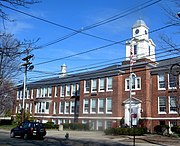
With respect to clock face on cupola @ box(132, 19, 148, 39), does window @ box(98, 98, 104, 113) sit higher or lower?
lower

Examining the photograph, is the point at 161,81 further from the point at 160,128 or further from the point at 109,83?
the point at 109,83

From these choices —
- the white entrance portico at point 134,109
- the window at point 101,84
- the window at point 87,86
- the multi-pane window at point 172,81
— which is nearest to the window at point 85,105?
the window at point 87,86

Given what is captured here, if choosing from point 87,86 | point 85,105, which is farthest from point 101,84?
point 85,105

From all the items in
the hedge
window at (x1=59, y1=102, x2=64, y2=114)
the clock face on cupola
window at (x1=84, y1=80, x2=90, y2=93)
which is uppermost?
the clock face on cupola

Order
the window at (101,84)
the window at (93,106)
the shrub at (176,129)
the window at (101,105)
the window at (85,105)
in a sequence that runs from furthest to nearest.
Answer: the window at (85,105) → the window at (93,106) → the window at (101,84) → the window at (101,105) → the shrub at (176,129)

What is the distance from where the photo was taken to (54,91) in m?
59.3

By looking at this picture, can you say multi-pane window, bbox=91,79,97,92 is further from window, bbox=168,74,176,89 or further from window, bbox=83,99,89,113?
window, bbox=168,74,176,89

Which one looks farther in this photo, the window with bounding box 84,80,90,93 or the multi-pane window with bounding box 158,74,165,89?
the window with bounding box 84,80,90,93

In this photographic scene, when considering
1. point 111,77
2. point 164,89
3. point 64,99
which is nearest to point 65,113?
point 64,99

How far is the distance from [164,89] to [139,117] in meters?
5.33

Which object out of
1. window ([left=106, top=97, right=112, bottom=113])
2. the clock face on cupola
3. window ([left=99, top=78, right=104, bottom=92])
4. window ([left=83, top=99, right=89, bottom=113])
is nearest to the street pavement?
window ([left=106, top=97, right=112, bottom=113])

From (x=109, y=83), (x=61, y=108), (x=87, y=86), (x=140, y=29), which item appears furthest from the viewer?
(x=61, y=108)

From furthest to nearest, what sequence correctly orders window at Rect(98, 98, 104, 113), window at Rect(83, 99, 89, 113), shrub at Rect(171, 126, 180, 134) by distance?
window at Rect(83, 99, 89, 113) → window at Rect(98, 98, 104, 113) → shrub at Rect(171, 126, 180, 134)

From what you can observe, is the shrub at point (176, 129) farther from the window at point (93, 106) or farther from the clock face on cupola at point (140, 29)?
the clock face on cupola at point (140, 29)
